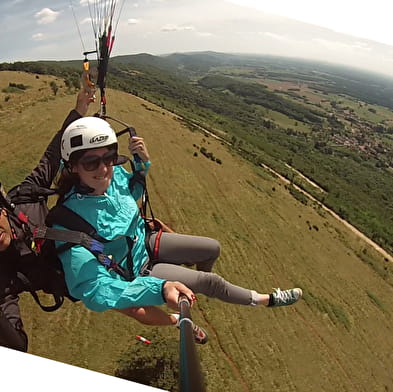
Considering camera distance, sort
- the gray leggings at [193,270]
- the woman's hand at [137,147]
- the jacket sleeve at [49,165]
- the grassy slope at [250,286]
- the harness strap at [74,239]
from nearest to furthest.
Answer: the harness strap at [74,239]
the gray leggings at [193,270]
the jacket sleeve at [49,165]
the woman's hand at [137,147]
the grassy slope at [250,286]

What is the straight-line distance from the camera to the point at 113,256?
9.22 feet

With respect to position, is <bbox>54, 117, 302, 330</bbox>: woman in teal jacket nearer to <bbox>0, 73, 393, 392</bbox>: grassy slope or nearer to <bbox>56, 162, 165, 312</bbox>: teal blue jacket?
<bbox>56, 162, 165, 312</bbox>: teal blue jacket

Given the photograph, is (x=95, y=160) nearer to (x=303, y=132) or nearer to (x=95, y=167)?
(x=95, y=167)

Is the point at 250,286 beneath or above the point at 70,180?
beneath

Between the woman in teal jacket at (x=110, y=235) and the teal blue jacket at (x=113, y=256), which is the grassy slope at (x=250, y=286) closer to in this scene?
the woman in teal jacket at (x=110, y=235)

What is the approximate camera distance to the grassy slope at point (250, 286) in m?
6.36

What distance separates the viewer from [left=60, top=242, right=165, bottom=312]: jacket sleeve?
7.71 ft

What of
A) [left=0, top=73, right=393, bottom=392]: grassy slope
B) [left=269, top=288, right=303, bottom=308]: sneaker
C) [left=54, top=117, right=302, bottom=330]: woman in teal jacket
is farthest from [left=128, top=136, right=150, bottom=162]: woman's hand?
[left=0, top=73, right=393, bottom=392]: grassy slope

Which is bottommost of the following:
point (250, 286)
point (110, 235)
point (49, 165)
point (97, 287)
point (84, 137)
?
point (250, 286)

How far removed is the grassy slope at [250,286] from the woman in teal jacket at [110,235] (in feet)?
11.6

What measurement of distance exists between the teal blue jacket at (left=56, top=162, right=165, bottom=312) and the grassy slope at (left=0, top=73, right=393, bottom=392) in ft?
12.2

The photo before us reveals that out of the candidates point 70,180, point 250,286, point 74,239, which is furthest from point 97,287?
point 250,286

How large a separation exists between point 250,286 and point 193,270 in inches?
310

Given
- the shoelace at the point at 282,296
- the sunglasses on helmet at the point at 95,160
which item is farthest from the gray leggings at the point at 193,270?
the sunglasses on helmet at the point at 95,160
